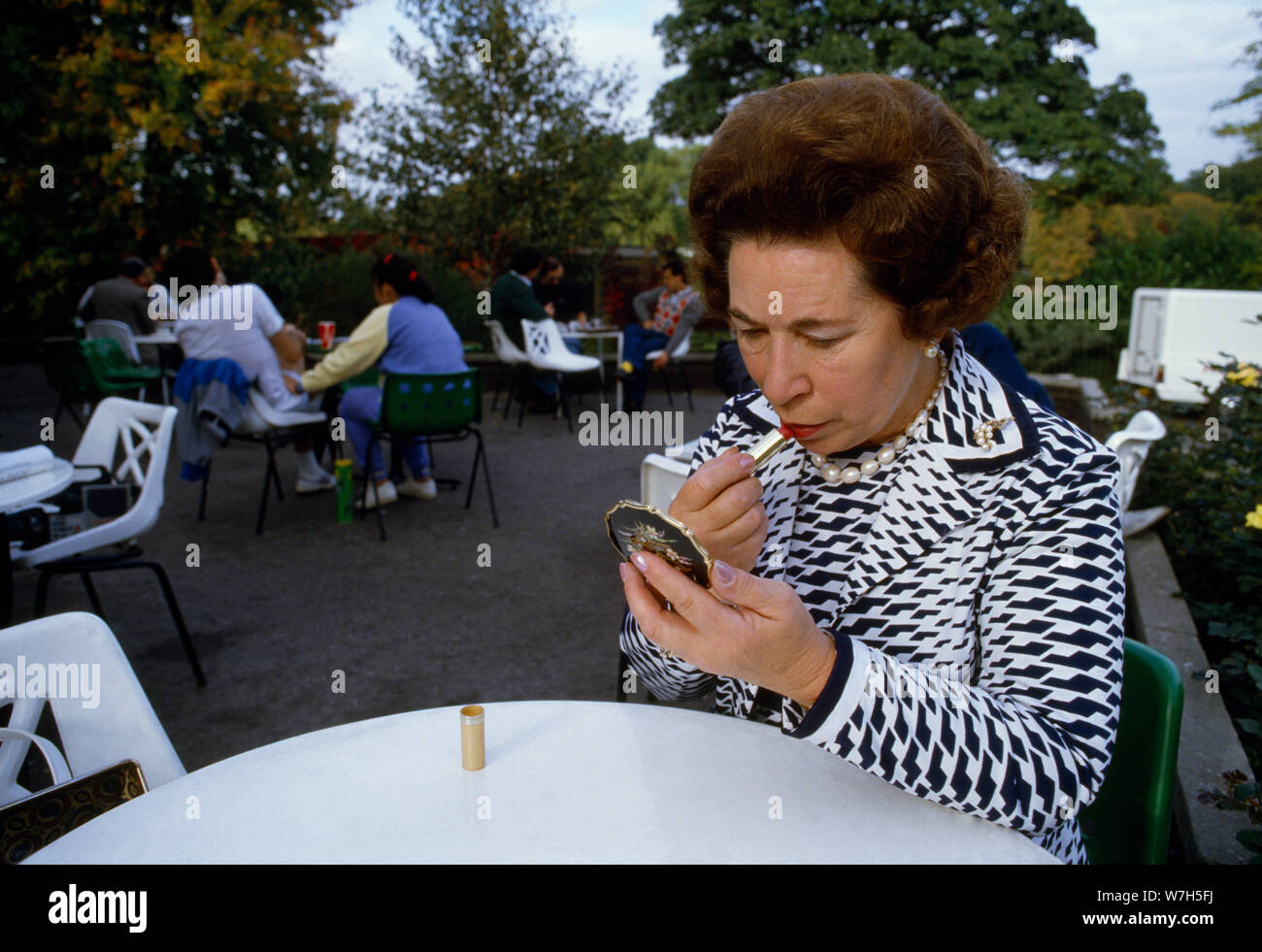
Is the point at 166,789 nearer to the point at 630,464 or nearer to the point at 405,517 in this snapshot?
the point at 405,517

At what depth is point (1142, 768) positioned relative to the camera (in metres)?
1.41

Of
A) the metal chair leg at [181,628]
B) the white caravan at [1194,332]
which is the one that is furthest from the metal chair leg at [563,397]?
the metal chair leg at [181,628]

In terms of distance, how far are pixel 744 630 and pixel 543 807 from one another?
15.0 inches

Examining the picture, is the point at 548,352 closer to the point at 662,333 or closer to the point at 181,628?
the point at 662,333

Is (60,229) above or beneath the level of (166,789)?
above

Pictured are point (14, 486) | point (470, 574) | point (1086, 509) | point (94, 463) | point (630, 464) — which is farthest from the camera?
point (630, 464)

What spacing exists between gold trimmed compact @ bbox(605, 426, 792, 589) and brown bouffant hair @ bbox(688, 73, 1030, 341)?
331 millimetres

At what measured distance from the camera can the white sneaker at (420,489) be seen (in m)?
6.36

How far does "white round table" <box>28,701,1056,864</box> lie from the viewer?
3.49 feet

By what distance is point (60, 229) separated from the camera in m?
12.1

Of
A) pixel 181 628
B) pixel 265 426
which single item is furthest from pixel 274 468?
pixel 181 628

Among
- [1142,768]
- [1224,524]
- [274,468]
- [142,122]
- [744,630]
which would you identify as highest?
[142,122]

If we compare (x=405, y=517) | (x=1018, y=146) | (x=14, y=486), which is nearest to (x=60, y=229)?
(x=405, y=517)

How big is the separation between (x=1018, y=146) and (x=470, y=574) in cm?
1901
